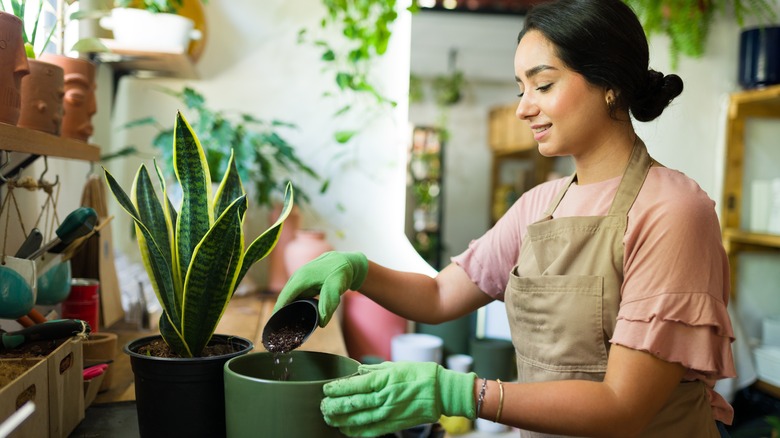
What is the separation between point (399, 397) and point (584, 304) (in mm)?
420

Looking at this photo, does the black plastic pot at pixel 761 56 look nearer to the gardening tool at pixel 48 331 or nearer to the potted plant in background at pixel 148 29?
the potted plant in background at pixel 148 29

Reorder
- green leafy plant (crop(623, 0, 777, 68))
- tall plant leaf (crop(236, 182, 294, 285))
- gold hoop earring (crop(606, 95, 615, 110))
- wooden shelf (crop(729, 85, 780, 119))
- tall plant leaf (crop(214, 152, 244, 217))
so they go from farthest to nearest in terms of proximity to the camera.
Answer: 1. green leafy plant (crop(623, 0, 777, 68))
2. wooden shelf (crop(729, 85, 780, 119))
3. gold hoop earring (crop(606, 95, 615, 110))
4. tall plant leaf (crop(214, 152, 244, 217))
5. tall plant leaf (crop(236, 182, 294, 285))

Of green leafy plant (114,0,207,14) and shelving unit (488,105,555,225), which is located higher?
green leafy plant (114,0,207,14)

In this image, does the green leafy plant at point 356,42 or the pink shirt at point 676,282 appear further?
the green leafy plant at point 356,42

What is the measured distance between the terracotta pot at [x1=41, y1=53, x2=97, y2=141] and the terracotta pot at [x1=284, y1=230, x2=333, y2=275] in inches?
39.7

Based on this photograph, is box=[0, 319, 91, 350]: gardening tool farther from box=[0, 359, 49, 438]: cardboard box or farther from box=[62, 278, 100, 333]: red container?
box=[62, 278, 100, 333]: red container

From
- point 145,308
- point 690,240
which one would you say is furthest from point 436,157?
point 690,240

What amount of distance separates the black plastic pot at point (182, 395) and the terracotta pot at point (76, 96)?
0.81m

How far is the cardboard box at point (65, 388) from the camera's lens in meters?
0.91

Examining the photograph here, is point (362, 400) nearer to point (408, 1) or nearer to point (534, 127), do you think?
point (534, 127)

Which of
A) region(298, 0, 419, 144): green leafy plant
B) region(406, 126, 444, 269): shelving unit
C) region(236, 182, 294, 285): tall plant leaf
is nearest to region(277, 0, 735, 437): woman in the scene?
region(236, 182, 294, 285): tall plant leaf

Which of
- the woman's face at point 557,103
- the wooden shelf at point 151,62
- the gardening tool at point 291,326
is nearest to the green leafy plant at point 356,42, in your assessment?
the wooden shelf at point 151,62

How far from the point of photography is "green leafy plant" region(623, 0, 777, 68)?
2826mm

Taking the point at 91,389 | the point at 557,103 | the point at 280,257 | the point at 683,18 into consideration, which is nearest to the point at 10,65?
the point at 91,389
